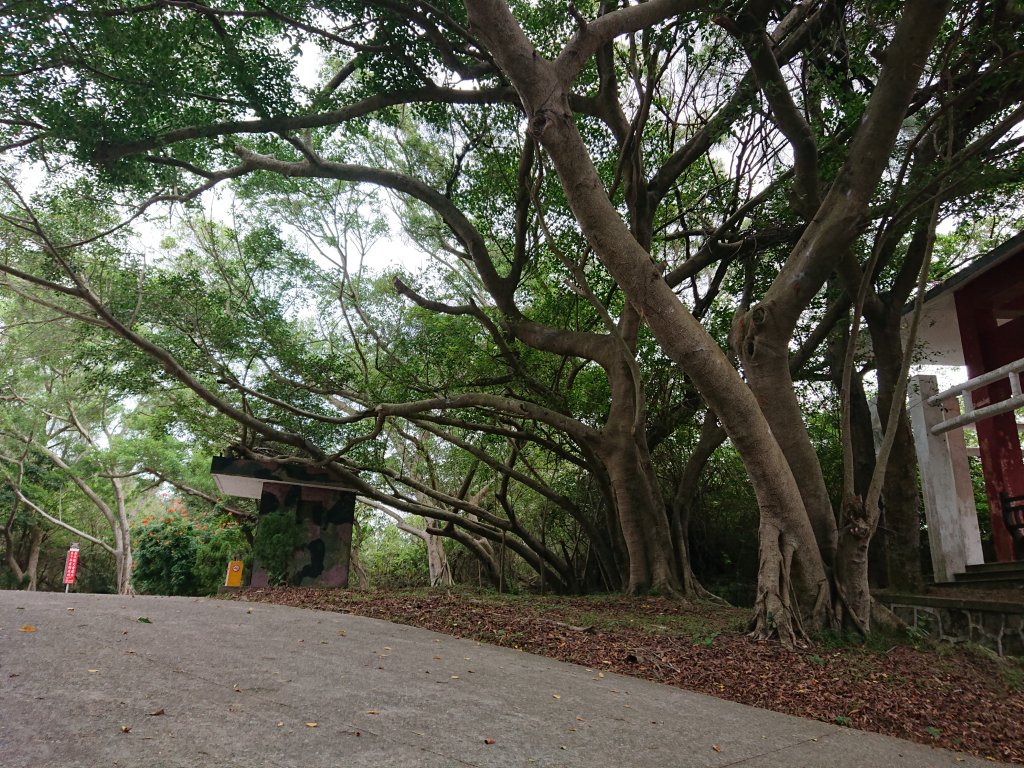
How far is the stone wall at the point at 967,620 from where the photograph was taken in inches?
213

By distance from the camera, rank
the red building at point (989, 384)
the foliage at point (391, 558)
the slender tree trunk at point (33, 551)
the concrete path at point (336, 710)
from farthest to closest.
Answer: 1. the slender tree trunk at point (33, 551)
2. the foliage at point (391, 558)
3. the red building at point (989, 384)
4. the concrete path at point (336, 710)

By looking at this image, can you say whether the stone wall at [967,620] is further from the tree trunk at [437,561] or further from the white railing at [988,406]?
the tree trunk at [437,561]

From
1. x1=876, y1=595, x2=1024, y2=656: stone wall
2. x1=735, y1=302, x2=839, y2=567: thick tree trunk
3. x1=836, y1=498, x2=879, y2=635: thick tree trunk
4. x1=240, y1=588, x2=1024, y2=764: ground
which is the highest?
x1=735, y1=302, x2=839, y2=567: thick tree trunk

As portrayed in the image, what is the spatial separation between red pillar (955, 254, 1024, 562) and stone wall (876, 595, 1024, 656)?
2.65 m

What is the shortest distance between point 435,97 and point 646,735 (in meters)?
7.16

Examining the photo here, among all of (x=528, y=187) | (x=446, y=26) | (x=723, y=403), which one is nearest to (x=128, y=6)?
(x=446, y=26)

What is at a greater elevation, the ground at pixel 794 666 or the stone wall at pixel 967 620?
the stone wall at pixel 967 620

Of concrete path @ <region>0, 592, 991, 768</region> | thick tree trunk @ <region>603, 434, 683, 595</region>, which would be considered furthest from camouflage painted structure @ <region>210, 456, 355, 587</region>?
concrete path @ <region>0, 592, 991, 768</region>

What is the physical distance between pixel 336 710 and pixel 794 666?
11.4 feet

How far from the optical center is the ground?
13.1ft

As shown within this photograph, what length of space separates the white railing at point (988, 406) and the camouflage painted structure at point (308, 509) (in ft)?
29.0

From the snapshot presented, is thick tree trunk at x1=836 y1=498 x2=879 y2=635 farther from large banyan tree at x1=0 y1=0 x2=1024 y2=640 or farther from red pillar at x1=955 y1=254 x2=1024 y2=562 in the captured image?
red pillar at x1=955 y1=254 x2=1024 y2=562

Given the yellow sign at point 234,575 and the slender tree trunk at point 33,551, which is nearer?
the yellow sign at point 234,575

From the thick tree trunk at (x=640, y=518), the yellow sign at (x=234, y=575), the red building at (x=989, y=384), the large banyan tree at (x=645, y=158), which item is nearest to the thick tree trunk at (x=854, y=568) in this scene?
the large banyan tree at (x=645, y=158)
